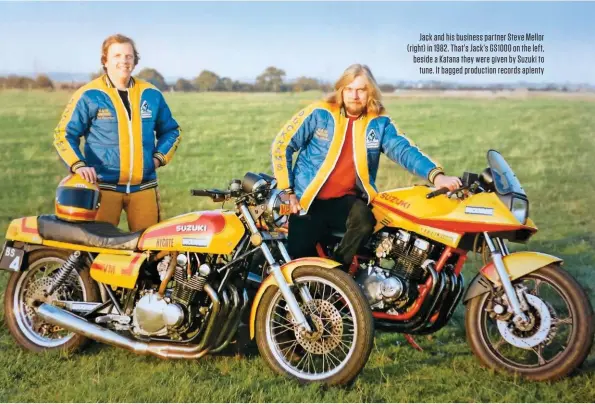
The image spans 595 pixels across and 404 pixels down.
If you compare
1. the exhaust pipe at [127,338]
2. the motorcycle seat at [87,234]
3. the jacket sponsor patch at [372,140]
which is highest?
the jacket sponsor patch at [372,140]

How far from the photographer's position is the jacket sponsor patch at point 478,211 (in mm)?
4293

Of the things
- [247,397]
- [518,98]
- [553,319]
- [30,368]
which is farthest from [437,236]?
[518,98]

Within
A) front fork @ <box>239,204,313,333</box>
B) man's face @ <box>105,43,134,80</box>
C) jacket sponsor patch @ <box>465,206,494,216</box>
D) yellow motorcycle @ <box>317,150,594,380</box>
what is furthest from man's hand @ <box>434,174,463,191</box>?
man's face @ <box>105,43,134,80</box>

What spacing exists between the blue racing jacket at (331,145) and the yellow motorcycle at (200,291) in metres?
0.36

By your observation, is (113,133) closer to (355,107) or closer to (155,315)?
(155,315)


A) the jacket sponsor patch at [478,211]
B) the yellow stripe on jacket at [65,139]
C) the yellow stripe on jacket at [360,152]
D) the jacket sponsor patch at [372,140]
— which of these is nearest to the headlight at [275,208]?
the yellow stripe on jacket at [360,152]

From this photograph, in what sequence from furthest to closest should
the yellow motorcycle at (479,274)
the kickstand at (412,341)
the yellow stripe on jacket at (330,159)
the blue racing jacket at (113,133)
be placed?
1. the blue racing jacket at (113,133)
2. the kickstand at (412,341)
3. the yellow stripe on jacket at (330,159)
4. the yellow motorcycle at (479,274)

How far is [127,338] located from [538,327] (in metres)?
2.37

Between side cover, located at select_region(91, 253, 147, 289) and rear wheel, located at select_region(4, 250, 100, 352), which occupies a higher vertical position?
side cover, located at select_region(91, 253, 147, 289)

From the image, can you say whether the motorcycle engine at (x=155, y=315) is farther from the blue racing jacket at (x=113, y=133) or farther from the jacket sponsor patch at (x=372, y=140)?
the jacket sponsor patch at (x=372, y=140)

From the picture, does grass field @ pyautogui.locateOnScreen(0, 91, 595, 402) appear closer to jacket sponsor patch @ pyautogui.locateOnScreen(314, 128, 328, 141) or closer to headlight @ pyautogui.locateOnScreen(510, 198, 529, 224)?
headlight @ pyautogui.locateOnScreen(510, 198, 529, 224)

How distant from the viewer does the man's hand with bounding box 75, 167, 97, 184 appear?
484 centimetres

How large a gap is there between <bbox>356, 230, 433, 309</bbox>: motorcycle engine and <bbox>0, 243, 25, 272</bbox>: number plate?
218 centimetres

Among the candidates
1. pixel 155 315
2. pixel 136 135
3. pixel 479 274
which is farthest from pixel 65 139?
pixel 479 274
